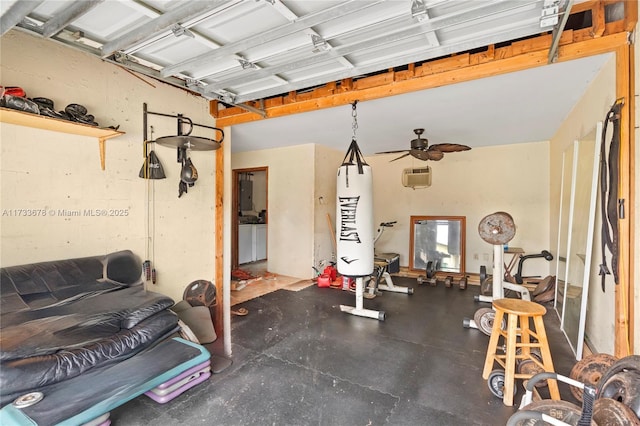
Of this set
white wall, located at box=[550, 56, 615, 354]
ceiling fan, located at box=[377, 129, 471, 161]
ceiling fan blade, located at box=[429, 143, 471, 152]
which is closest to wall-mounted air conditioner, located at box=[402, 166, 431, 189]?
ceiling fan, located at box=[377, 129, 471, 161]

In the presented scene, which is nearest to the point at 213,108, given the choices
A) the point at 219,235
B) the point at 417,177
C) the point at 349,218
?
the point at 219,235

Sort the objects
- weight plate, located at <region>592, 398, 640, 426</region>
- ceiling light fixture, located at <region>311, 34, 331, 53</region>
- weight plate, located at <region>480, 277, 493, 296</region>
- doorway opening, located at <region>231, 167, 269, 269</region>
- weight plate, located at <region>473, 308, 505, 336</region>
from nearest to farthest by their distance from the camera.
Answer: weight plate, located at <region>592, 398, 640, 426</region>
ceiling light fixture, located at <region>311, 34, 331, 53</region>
weight plate, located at <region>473, 308, 505, 336</region>
weight plate, located at <region>480, 277, 493, 296</region>
doorway opening, located at <region>231, 167, 269, 269</region>

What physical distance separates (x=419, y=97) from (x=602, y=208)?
1.84 meters

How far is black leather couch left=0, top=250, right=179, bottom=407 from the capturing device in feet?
5.42

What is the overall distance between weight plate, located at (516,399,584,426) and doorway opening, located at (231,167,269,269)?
5207 mm

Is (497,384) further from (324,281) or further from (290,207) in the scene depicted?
(290,207)

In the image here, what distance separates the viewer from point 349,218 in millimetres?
3699

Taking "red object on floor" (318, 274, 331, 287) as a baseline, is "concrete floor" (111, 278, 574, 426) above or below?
below

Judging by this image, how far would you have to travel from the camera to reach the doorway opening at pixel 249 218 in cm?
634

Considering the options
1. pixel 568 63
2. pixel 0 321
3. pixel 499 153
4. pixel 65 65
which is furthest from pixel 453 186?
pixel 0 321

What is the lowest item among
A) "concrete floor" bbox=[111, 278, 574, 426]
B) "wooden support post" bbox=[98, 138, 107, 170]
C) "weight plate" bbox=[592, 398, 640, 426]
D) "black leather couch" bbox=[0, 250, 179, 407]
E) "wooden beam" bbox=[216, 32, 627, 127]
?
"concrete floor" bbox=[111, 278, 574, 426]

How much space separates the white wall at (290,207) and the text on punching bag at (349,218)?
188cm

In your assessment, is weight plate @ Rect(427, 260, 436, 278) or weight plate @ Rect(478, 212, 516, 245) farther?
weight plate @ Rect(427, 260, 436, 278)

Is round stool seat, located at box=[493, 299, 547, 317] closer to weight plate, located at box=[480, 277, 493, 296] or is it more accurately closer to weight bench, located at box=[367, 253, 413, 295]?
weight bench, located at box=[367, 253, 413, 295]
